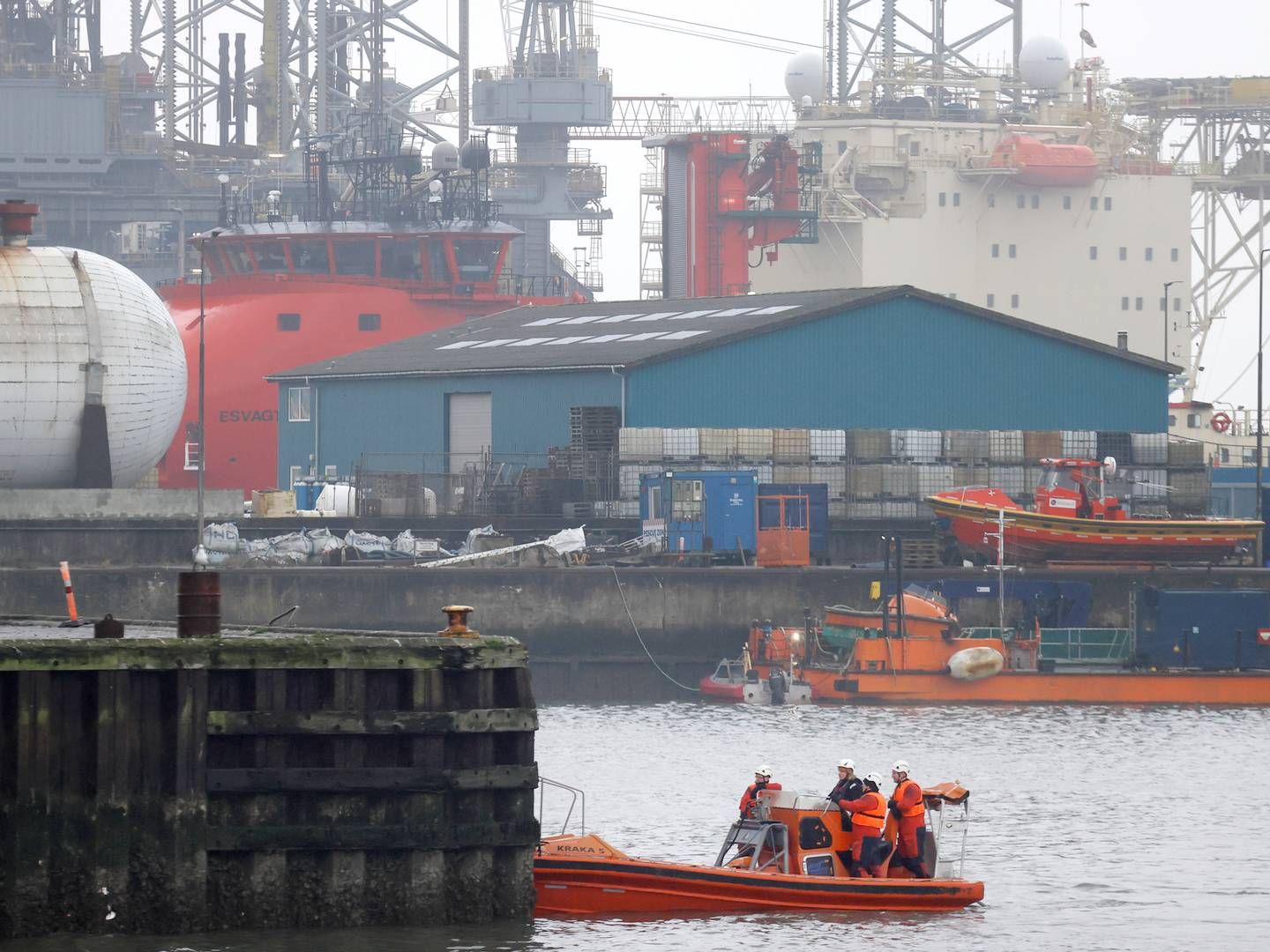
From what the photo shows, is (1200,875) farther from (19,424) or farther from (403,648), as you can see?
(19,424)

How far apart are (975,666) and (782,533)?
7.35 meters

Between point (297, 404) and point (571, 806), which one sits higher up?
point (297, 404)

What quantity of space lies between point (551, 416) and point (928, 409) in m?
9.49

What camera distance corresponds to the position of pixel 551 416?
6047 cm

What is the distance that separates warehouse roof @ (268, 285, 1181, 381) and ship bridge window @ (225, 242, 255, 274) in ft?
28.4

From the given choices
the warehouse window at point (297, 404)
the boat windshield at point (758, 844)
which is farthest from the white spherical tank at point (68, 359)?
the boat windshield at point (758, 844)

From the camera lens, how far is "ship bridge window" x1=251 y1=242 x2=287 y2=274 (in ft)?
258

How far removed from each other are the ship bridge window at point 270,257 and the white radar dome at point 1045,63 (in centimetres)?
3628

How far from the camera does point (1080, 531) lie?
52469mm

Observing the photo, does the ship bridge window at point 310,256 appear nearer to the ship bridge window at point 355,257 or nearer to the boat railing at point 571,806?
the ship bridge window at point 355,257

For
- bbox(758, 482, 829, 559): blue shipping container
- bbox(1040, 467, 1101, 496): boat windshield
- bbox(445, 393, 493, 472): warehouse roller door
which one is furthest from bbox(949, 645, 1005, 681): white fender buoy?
bbox(445, 393, 493, 472): warehouse roller door

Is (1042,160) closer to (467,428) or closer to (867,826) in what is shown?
(467,428)

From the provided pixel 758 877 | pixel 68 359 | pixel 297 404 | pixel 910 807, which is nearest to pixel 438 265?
pixel 297 404

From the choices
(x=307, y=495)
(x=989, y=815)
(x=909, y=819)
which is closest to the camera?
(x=909, y=819)
